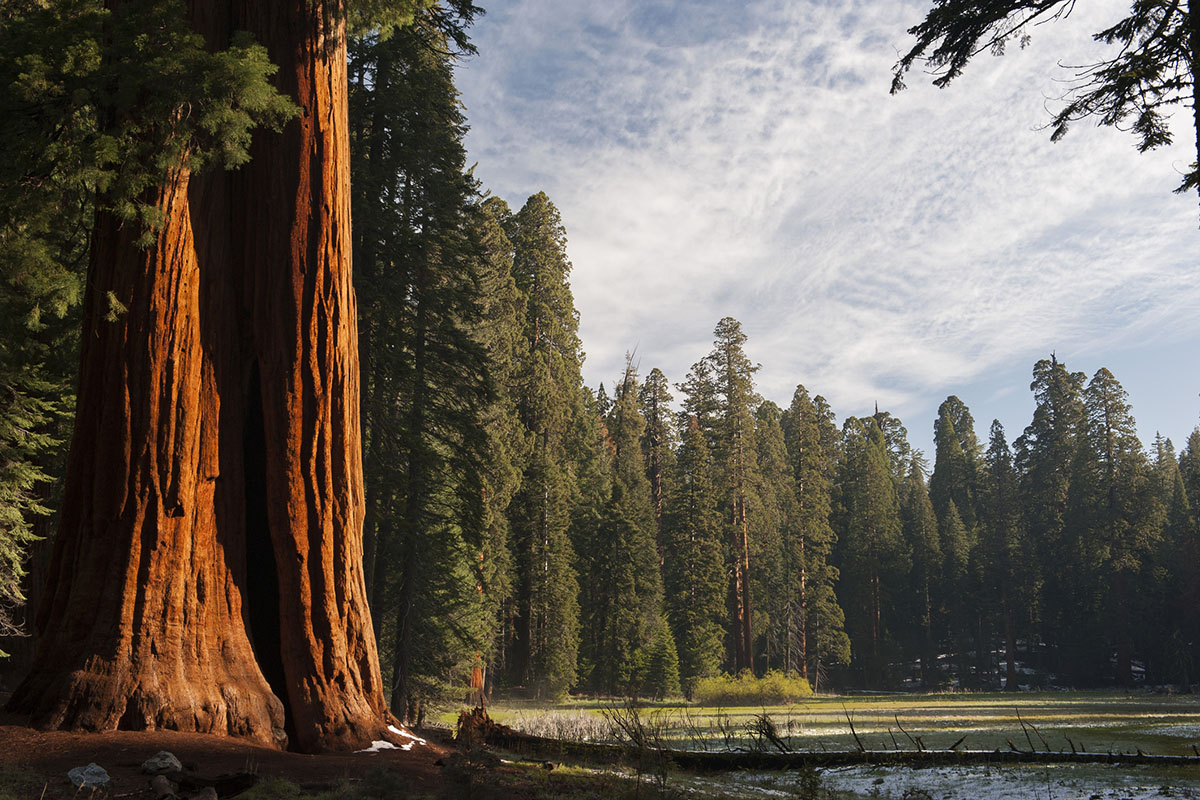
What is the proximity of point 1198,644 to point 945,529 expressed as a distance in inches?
697

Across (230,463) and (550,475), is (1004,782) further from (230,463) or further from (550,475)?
(550,475)

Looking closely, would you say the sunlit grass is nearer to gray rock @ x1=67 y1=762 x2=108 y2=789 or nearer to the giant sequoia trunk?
the giant sequoia trunk

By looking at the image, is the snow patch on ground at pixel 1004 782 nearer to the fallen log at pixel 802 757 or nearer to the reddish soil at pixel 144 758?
the fallen log at pixel 802 757

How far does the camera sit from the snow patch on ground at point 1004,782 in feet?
30.2

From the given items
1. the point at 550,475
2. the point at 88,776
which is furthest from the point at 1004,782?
the point at 550,475

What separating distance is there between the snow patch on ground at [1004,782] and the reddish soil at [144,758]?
4827mm

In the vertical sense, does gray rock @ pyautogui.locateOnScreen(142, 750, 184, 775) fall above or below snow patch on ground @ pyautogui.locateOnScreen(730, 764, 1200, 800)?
above

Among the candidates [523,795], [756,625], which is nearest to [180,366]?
[523,795]

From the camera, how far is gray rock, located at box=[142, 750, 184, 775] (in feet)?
17.6

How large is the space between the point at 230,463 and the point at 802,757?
908 centimetres

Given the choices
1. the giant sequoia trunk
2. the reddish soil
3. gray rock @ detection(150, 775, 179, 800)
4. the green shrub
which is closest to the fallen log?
the giant sequoia trunk

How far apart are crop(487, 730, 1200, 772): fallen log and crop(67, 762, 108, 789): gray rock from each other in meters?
7.12

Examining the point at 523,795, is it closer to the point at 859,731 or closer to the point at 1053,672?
the point at 859,731

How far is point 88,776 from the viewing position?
511 centimetres
